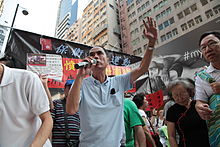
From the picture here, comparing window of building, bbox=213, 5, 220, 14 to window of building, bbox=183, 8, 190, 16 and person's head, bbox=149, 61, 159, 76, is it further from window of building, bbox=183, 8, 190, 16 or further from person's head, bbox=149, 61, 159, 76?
person's head, bbox=149, 61, 159, 76

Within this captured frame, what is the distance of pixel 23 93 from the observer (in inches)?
31.8

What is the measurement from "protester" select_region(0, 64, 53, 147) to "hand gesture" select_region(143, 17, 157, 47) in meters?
1.01

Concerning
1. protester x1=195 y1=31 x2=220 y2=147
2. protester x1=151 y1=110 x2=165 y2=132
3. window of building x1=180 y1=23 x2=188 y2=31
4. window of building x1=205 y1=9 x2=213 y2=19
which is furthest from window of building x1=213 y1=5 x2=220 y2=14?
protester x1=195 y1=31 x2=220 y2=147

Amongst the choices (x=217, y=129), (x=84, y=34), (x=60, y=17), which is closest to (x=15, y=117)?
(x=217, y=129)

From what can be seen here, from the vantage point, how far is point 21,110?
2.58 feet

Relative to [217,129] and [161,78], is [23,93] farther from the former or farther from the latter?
[161,78]

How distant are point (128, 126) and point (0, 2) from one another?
15701 mm

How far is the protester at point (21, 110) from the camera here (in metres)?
0.75

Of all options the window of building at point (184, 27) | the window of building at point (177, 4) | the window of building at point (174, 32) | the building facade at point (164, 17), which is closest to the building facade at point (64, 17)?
the building facade at point (164, 17)

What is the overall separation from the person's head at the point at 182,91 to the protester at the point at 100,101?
0.58 metres

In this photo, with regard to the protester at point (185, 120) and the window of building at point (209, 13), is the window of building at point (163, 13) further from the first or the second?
the protester at point (185, 120)

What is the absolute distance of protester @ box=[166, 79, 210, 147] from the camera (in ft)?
4.45

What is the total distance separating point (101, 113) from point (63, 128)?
82 centimetres

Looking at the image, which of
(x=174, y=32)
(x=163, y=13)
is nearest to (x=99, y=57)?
(x=174, y=32)
